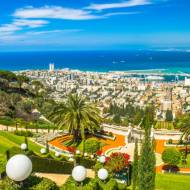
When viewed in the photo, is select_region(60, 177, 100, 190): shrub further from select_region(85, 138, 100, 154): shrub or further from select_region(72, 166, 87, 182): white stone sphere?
select_region(85, 138, 100, 154): shrub

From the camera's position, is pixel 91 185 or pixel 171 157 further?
pixel 171 157

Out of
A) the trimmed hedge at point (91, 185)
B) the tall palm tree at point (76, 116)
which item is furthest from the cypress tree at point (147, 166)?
the tall palm tree at point (76, 116)

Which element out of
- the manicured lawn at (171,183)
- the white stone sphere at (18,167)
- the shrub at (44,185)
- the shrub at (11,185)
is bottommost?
the manicured lawn at (171,183)

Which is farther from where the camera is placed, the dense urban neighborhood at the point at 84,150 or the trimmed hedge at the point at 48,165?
the trimmed hedge at the point at 48,165

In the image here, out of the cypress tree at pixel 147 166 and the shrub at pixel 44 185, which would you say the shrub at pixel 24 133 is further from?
the shrub at pixel 44 185

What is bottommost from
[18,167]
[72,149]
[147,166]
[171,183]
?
[171,183]

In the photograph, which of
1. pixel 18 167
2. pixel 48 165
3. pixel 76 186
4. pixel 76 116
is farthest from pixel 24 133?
pixel 18 167

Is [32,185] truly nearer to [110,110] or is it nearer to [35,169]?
[35,169]

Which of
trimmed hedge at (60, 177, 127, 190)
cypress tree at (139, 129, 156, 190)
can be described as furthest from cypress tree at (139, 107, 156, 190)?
trimmed hedge at (60, 177, 127, 190)

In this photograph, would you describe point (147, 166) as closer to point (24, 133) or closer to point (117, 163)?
point (117, 163)

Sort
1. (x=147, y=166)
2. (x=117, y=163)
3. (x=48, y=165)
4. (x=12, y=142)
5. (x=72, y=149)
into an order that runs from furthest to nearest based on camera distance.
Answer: (x=72, y=149)
(x=12, y=142)
(x=48, y=165)
(x=117, y=163)
(x=147, y=166)
